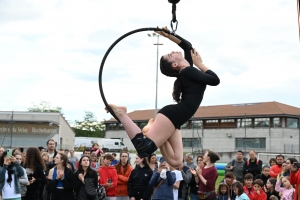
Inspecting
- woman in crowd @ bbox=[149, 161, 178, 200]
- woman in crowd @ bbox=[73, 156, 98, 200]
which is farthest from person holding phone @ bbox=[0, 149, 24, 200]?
woman in crowd @ bbox=[149, 161, 178, 200]

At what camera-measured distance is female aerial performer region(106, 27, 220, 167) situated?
6.28 m

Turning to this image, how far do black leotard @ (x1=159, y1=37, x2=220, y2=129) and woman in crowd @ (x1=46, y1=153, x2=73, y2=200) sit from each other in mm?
4826

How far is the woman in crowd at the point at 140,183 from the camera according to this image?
11.2 meters

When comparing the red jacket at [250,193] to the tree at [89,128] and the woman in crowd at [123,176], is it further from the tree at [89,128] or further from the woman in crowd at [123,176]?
the tree at [89,128]

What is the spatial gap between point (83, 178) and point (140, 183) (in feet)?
4.62

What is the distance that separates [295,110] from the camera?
6034cm

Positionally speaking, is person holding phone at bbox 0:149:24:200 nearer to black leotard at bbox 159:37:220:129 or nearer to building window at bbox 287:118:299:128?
black leotard at bbox 159:37:220:129

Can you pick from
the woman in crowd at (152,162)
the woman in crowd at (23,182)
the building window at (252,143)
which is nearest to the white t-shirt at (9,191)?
the woman in crowd at (23,182)

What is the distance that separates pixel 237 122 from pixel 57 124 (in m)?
25.3

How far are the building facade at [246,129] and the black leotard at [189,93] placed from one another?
1706 inches

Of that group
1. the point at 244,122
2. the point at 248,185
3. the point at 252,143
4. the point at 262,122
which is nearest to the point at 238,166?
the point at 248,185

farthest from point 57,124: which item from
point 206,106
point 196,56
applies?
point 196,56

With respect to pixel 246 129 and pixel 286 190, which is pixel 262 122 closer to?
pixel 246 129

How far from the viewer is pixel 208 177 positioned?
11.4m
